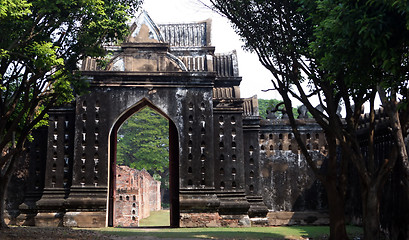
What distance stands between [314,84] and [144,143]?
2659 cm

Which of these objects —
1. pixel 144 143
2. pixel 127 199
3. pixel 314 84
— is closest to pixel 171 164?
pixel 314 84

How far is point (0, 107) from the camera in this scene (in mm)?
Result: 10875

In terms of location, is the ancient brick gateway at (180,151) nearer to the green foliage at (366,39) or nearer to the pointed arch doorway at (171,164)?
the pointed arch doorway at (171,164)

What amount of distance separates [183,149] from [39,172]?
445 cm

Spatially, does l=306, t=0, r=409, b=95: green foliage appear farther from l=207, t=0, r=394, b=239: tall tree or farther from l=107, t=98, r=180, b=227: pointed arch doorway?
l=107, t=98, r=180, b=227: pointed arch doorway

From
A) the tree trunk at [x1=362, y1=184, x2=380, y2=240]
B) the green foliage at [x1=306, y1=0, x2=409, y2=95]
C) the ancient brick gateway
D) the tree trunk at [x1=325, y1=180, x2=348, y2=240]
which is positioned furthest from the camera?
the ancient brick gateway

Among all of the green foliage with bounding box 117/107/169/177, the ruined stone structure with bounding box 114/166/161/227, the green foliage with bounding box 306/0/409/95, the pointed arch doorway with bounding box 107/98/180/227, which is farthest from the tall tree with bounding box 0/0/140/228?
the green foliage with bounding box 117/107/169/177

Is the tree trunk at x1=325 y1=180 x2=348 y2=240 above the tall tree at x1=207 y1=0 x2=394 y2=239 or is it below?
below

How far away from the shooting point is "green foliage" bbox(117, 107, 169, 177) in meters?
35.5

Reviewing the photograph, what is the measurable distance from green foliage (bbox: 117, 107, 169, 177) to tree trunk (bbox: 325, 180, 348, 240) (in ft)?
84.4

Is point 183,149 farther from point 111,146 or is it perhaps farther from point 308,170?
point 308,170

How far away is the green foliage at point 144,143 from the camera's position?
3553cm

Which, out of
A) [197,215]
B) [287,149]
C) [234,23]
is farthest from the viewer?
[287,149]

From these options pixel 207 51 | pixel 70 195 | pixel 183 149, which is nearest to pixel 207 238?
pixel 183 149
